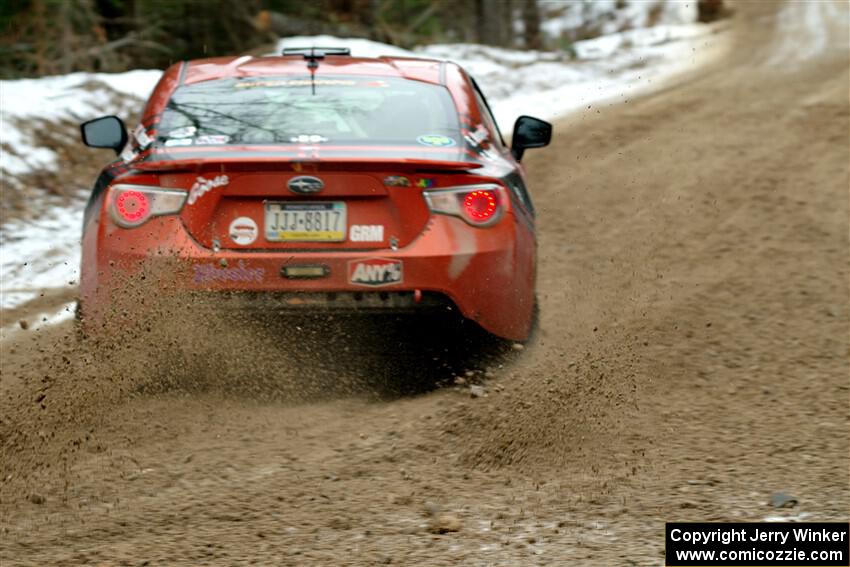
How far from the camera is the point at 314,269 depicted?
18.1ft

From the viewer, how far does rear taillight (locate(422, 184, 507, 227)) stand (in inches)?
221

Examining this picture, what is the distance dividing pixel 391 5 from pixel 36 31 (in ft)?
40.0

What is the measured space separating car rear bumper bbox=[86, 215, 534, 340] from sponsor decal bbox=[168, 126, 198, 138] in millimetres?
500

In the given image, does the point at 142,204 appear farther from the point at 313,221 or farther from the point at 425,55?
the point at 425,55

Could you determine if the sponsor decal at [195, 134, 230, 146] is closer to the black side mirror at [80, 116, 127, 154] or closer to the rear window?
the rear window

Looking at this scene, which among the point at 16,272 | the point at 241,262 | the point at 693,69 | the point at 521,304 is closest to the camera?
the point at 241,262

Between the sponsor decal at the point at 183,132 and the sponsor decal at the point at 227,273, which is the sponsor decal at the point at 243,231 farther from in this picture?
the sponsor decal at the point at 183,132

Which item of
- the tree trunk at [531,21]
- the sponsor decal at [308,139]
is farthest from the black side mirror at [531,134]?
the tree trunk at [531,21]

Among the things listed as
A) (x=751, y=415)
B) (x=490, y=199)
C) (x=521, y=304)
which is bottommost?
(x=751, y=415)

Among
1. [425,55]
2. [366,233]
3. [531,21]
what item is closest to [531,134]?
[366,233]

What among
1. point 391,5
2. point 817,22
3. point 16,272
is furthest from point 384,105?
point 817,22

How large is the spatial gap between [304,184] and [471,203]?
75 cm

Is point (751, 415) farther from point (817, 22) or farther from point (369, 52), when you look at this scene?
point (817, 22)

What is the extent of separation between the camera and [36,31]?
1603 cm
